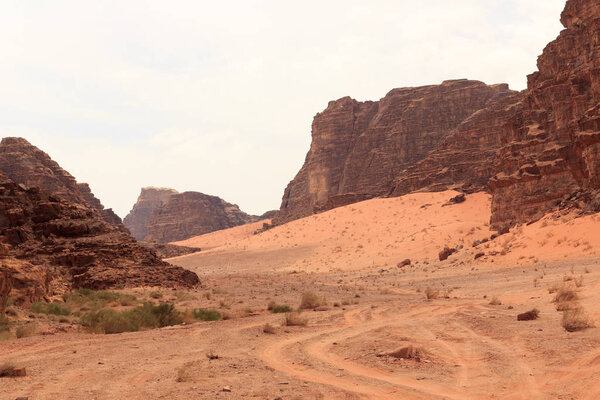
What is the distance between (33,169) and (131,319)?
56918mm

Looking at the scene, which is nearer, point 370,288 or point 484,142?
point 370,288

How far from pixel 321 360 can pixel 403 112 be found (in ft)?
264

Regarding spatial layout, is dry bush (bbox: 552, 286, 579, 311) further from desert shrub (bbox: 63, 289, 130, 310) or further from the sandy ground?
desert shrub (bbox: 63, 289, 130, 310)

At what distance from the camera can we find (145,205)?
603 ft

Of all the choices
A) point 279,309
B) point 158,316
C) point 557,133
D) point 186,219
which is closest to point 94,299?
point 158,316

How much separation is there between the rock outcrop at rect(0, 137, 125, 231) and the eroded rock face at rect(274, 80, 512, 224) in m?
36.0

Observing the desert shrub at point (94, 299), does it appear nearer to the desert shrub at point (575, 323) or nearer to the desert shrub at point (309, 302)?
the desert shrub at point (309, 302)

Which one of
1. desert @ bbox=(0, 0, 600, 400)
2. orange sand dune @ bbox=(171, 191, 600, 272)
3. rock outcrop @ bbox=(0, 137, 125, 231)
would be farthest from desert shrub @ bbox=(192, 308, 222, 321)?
rock outcrop @ bbox=(0, 137, 125, 231)

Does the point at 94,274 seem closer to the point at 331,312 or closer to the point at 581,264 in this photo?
the point at 331,312

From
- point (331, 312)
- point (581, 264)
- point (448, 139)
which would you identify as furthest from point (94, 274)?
point (448, 139)

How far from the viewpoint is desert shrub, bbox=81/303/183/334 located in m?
12.7

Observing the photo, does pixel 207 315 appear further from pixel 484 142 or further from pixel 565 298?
pixel 484 142

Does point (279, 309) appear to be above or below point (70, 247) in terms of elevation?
below

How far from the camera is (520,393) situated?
5.77m
